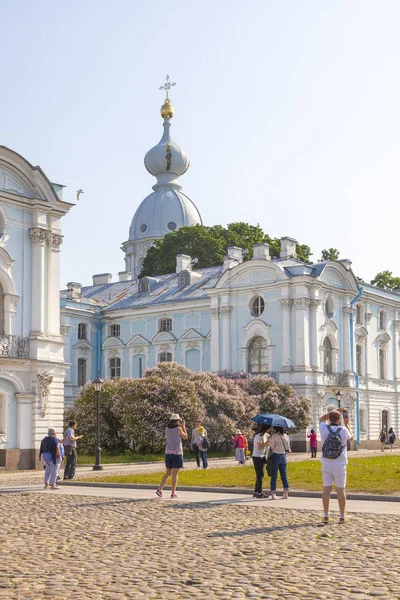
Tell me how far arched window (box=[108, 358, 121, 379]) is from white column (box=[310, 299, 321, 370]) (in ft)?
49.6

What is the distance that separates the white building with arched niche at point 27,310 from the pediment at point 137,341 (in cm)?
2572

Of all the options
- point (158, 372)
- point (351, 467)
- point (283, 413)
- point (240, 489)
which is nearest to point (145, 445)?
point (158, 372)

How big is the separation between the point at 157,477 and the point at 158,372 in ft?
63.0

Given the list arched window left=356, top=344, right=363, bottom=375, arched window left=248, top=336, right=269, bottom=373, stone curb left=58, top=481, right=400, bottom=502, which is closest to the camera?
stone curb left=58, top=481, right=400, bottom=502

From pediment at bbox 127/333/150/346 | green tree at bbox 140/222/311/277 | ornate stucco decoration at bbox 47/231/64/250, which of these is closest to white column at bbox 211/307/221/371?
pediment at bbox 127/333/150/346

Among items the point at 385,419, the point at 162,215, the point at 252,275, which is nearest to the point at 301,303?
the point at 252,275

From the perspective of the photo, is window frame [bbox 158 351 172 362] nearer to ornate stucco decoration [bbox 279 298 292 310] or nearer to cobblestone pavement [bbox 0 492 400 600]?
ornate stucco decoration [bbox 279 298 292 310]

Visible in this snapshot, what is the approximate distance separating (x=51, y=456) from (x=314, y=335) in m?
32.7

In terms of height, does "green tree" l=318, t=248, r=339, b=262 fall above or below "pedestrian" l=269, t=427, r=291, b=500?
above

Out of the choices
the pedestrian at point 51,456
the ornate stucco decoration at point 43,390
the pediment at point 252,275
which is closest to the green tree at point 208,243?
the pediment at point 252,275

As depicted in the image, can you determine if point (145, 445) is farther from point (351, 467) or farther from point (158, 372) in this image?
point (351, 467)

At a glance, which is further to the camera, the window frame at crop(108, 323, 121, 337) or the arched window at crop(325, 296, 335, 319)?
the window frame at crop(108, 323, 121, 337)

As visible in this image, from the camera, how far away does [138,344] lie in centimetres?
6075

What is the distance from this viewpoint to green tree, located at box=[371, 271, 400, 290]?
2869 inches
